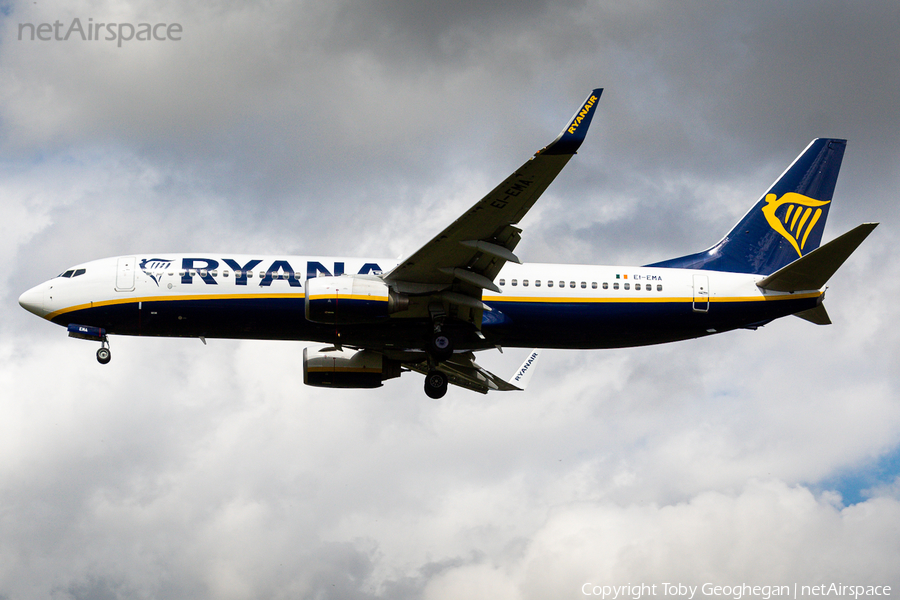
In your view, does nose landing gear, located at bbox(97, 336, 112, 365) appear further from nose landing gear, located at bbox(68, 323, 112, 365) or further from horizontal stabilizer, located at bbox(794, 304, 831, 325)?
horizontal stabilizer, located at bbox(794, 304, 831, 325)

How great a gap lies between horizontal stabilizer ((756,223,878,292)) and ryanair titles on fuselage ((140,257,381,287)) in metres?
17.4

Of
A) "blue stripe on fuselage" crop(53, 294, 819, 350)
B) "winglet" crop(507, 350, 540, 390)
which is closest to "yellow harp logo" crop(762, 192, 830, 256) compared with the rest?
"blue stripe on fuselage" crop(53, 294, 819, 350)

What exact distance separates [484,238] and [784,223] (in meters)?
16.5

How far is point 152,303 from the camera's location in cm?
3819

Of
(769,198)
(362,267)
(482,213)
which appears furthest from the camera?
(769,198)

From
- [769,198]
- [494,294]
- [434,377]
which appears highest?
[769,198]

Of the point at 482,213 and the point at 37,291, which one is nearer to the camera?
the point at 482,213

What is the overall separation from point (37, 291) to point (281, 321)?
10211mm

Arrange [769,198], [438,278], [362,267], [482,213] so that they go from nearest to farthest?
1. [482,213]
2. [438,278]
3. [362,267]
4. [769,198]

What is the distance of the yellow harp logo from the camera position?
43.6m

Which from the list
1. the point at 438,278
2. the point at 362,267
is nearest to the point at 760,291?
the point at 438,278

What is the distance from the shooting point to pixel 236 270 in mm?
38156

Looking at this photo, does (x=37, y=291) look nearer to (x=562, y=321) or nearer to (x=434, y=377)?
(x=434, y=377)

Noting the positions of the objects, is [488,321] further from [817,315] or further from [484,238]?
[817,315]
